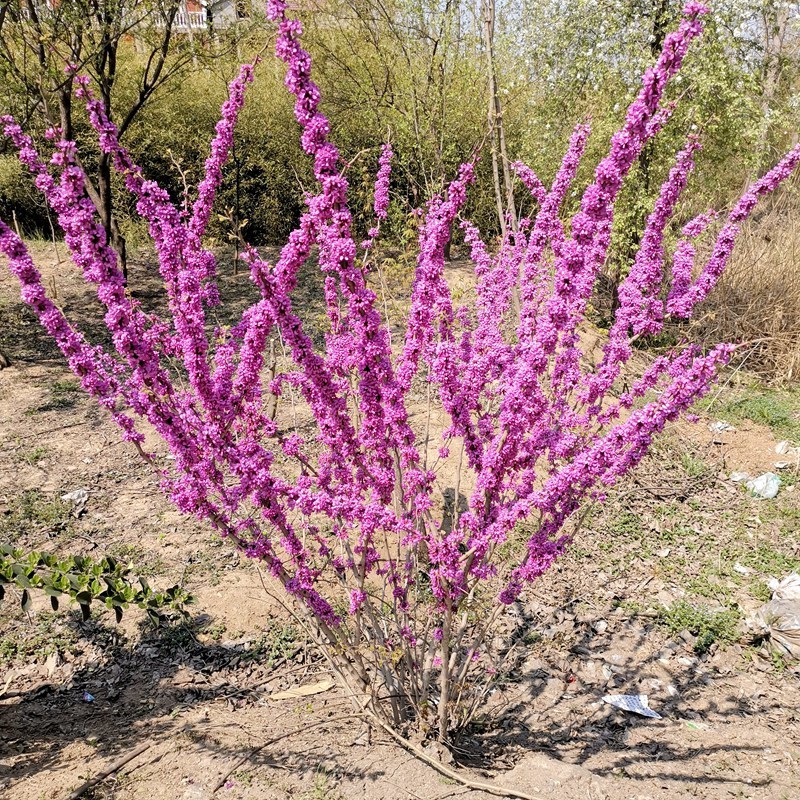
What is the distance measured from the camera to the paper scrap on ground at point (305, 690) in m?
3.59

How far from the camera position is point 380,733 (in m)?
3.17

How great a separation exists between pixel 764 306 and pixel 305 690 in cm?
793

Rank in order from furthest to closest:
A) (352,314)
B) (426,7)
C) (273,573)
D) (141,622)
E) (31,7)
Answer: (426,7), (31,7), (141,622), (273,573), (352,314)

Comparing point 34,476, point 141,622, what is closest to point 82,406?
point 34,476

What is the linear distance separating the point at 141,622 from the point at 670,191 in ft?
13.7

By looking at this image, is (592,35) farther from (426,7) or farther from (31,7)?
(31,7)

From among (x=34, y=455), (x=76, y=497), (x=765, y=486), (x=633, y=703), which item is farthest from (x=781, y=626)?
(x=34, y=455)

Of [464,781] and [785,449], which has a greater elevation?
[464,781]

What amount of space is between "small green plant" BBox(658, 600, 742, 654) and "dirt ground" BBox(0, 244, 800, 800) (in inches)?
0.6

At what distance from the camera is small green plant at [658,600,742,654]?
4.20m

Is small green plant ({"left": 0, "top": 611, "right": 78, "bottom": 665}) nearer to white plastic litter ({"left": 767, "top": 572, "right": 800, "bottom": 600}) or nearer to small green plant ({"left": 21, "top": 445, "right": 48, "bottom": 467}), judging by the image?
small green plant ({"left": 21, "top": 445, "right": 48, "bottom": 467})

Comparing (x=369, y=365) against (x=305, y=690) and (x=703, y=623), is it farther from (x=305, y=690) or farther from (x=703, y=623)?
(x=703, y=623)

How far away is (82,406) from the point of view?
7316 mm

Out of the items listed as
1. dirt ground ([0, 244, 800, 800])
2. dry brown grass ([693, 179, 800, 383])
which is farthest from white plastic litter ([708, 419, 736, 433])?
dry brown grass ([693, 179, 800, 383])
